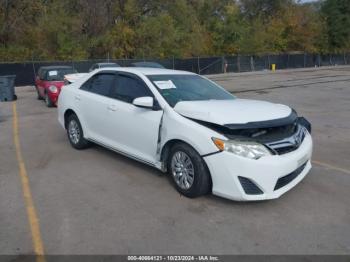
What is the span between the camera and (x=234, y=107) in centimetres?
447

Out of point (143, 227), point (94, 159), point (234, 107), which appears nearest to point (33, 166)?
point (94, 159)

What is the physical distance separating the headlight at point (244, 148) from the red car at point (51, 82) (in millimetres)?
9706

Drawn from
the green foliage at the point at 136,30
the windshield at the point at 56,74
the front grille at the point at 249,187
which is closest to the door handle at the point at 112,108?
the front grille at the point at 249,187

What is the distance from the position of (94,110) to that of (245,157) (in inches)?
117

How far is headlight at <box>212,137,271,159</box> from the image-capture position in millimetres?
3844

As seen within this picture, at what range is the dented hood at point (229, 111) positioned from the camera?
404 cm

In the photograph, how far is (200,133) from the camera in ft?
13.4

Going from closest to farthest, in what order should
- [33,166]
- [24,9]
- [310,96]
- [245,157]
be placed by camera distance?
[245,157], [33,166], [310,96], [24,9]

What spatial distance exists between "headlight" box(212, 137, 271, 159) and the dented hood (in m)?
0.23

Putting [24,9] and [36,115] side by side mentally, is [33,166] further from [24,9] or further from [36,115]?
[24,9]

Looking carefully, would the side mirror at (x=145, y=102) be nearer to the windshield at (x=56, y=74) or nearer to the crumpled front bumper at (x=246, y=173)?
the crumpled front bumper at (x=246, y=173)

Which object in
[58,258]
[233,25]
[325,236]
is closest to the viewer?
[58,258]

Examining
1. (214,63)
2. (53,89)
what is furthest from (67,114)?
(214,63)

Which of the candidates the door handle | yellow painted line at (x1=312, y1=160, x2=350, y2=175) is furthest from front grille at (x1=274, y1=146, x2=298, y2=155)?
the door handle
